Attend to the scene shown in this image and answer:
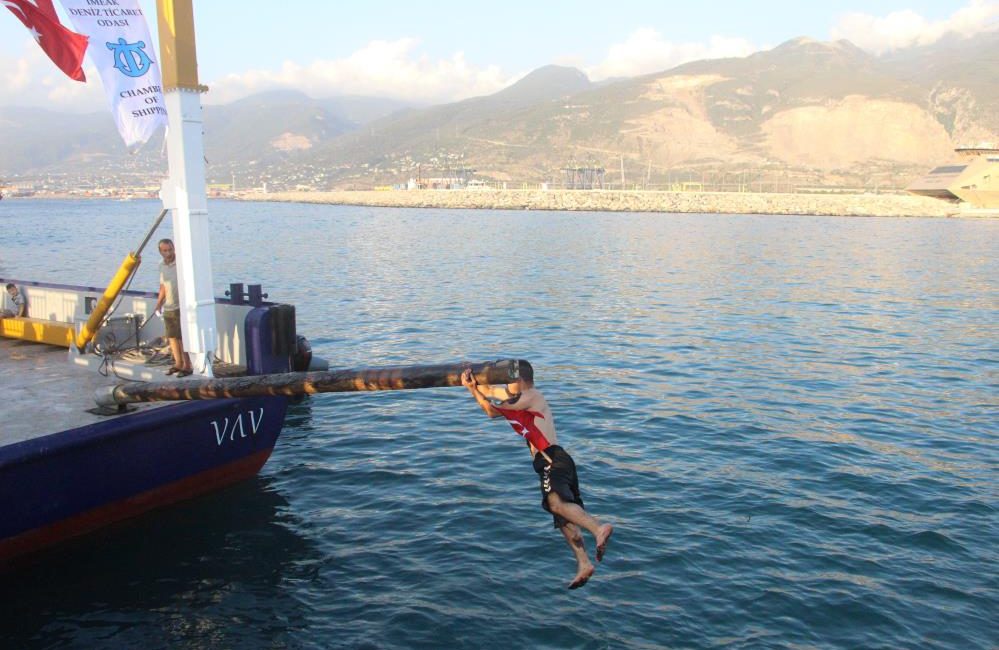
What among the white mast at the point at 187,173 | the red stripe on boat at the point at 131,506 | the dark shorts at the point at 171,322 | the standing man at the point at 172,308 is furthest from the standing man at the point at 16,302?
the red stripe on boat at the point at 131,506

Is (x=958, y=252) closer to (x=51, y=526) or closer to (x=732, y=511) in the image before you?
(x=732, y=511)

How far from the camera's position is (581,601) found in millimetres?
9242

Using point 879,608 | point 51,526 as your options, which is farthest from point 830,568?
point 51,526

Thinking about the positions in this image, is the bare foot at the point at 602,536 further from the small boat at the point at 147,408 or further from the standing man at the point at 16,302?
the standing man at the point at 16,302

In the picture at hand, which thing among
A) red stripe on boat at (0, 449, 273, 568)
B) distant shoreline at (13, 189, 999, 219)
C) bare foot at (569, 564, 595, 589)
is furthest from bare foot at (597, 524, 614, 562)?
distant shoreline at (13, 189, 999, 219)

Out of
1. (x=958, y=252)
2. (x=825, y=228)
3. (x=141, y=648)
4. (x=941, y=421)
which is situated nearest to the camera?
(x=141, y=648)

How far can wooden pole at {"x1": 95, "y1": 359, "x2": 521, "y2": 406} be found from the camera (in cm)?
686

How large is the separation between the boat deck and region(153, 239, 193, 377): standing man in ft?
1.08

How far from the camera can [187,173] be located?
1100 centimetres

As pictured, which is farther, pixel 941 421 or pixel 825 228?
pixel 825 228

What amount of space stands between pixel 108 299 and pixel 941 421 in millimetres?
16748

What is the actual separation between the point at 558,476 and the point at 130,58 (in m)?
7.68

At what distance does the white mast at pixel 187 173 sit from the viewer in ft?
35.6

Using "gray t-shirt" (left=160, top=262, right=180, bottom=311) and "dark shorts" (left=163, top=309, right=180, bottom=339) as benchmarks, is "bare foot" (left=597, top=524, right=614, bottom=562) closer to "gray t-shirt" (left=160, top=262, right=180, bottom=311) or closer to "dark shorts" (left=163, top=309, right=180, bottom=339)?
"dark shorts" (left=163, top=309, right=180, bottom=339)
